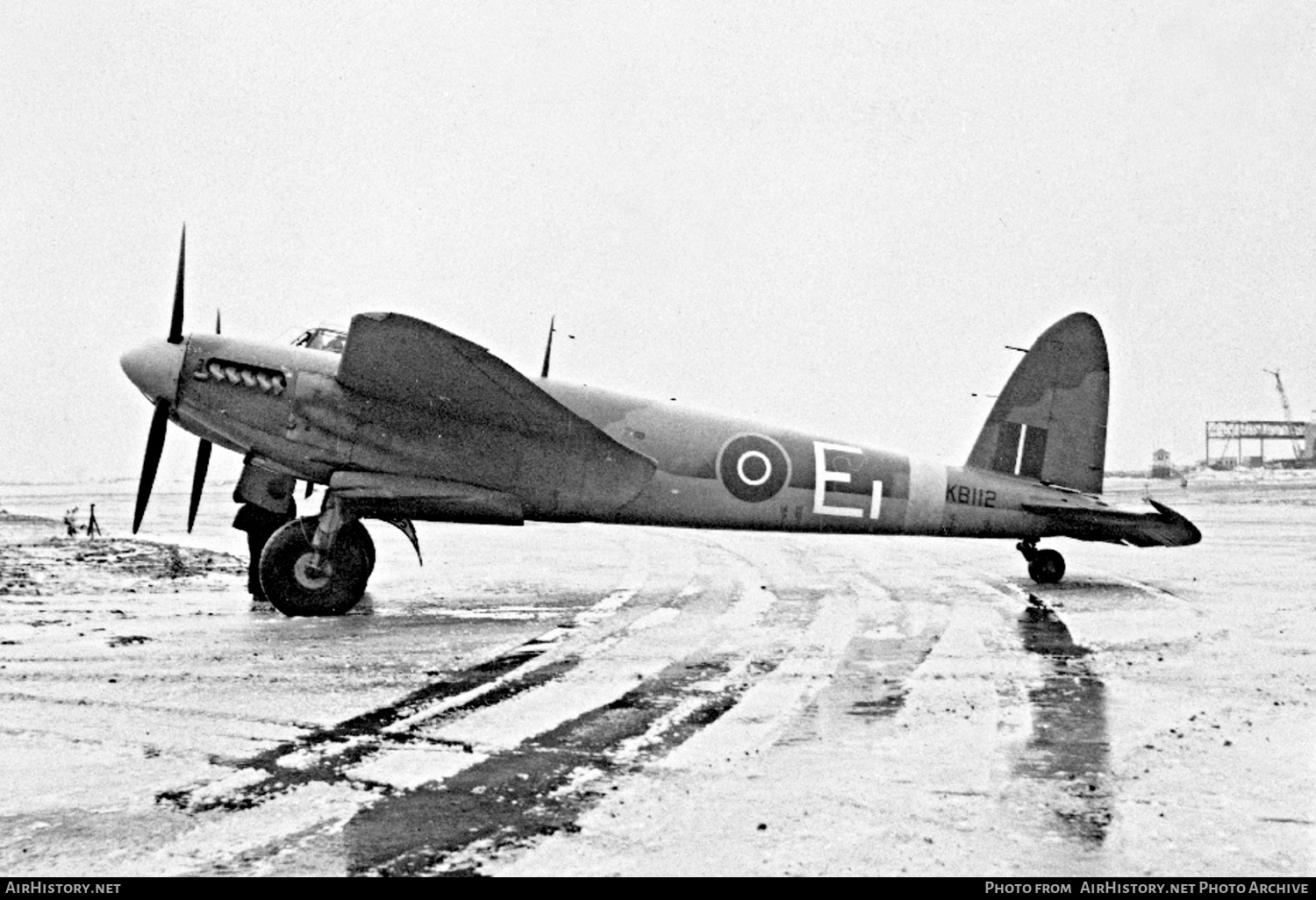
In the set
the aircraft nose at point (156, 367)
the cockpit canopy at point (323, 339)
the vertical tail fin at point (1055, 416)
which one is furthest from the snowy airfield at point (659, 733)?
the cockpit canopy at point (323, 339)

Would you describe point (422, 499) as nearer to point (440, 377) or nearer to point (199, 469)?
point (440, 377)

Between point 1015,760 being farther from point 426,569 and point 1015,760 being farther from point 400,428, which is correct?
point 426,569

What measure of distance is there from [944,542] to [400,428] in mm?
15331

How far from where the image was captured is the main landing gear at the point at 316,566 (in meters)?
9.39

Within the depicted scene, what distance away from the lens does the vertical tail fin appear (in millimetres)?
12594

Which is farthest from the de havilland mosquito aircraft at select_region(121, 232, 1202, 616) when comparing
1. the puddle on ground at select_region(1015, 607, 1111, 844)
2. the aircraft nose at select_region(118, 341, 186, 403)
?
the puddle on ground at select_region(1015, 607, 1111, 844)

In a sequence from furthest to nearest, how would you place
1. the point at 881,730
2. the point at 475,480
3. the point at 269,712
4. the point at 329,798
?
the point at 475,480
the point at 269,712
the point at 881,730
the point at 329,798

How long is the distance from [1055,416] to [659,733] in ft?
30.2

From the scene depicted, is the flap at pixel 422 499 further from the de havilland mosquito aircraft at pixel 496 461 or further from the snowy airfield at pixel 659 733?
the snowy airfield at pixel 659 733

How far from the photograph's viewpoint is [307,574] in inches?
373

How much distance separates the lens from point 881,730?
5.17 meters

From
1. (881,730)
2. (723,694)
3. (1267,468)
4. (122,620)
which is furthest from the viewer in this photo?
(1267,468)

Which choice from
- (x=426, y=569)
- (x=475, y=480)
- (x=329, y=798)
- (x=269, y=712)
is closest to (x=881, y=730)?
(x=329, y=798)

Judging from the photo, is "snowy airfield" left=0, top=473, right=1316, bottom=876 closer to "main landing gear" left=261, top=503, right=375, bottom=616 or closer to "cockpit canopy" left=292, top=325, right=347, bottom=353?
"main landing gear" left=261, top=503, right=375, bottom=616
